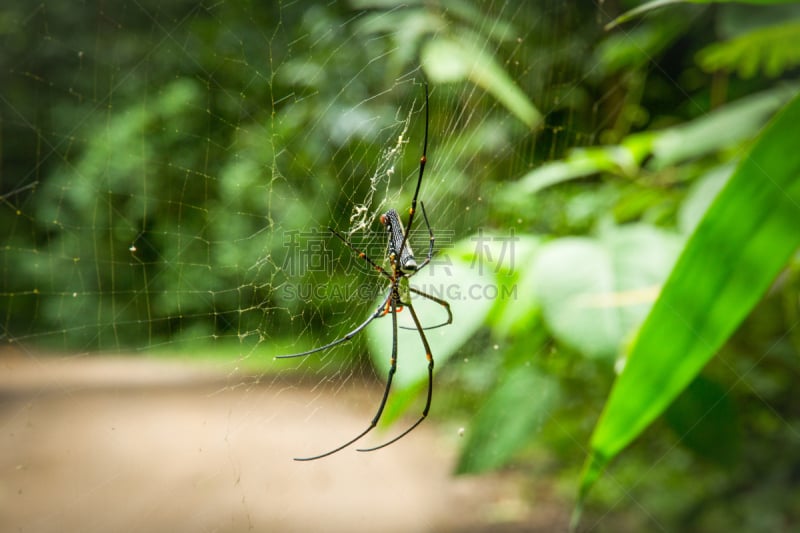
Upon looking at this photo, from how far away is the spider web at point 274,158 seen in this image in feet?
3.51

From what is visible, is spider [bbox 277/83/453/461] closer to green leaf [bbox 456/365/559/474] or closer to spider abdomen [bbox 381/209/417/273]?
spider abdomen [bbox 381/209/417/273]

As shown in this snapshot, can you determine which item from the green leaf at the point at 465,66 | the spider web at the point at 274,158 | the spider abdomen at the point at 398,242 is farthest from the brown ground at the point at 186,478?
the green leaf at the point at 465,66

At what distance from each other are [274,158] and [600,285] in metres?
0.61

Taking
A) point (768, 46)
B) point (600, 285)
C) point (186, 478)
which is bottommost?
point (186, 478)

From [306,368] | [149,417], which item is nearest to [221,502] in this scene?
[149,417]

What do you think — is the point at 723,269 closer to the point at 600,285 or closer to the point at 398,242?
the point at 600,285

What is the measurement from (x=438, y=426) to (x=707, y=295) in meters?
3.83

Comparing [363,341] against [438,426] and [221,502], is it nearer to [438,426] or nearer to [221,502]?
[221,502]

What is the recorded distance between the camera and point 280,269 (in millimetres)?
1133

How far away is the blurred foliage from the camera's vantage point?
761 millimetres

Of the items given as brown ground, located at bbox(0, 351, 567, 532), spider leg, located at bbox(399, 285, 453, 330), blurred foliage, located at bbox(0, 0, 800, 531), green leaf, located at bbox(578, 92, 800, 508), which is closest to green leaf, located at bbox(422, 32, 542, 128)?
blurred foliage, located at bbox(0, 0, 800, 531)

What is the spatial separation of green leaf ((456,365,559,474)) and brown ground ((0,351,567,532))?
3.90 feet

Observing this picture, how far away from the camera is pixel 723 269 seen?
0.57 meters

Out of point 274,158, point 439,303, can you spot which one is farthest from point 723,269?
point 274,158
